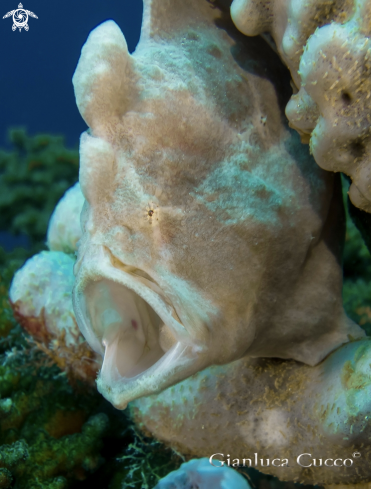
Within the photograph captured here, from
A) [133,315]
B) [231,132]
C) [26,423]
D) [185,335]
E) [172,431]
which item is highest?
[231,132]

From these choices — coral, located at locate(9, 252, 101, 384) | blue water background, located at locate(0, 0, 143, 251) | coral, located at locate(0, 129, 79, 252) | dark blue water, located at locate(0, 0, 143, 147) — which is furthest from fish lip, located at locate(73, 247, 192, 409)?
blue water background, located at locate(0, 0, 143, 251)

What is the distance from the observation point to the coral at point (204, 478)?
2137mm

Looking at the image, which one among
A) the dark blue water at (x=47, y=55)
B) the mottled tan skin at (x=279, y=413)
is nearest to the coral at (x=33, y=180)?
the mottled tan skin at (x=279, y=413)

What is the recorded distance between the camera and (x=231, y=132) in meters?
1.98

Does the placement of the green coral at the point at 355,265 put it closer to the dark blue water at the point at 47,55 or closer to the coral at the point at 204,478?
the coral at the point at 204,478

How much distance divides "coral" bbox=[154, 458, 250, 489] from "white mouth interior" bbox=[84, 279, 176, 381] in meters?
0.87

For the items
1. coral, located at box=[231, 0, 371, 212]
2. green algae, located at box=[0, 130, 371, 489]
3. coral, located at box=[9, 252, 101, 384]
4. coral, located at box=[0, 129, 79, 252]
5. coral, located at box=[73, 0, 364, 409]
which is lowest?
coral, located at box=[0, 129, 79, 252]

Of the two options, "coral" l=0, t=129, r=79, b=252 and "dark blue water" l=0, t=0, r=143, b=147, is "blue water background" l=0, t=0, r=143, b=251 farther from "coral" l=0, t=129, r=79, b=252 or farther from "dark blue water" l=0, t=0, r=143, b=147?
"coral" l=0, t=129, r=79, b=252

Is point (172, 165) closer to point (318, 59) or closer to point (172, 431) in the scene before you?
point (318, 59)

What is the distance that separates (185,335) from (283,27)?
4.88ft

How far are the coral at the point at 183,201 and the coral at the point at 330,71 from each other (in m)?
0.30

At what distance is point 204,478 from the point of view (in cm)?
218

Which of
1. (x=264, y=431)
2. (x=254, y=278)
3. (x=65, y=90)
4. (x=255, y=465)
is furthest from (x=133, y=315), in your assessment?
(x=65, y=90)

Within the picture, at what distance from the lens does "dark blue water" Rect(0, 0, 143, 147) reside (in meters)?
17.5
